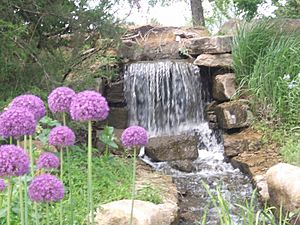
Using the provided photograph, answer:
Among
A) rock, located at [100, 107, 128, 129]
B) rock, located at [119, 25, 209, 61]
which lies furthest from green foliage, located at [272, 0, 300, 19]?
rock, located at [100, 107, 128, 129]

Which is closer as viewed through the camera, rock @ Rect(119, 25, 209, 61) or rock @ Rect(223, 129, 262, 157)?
rock @ Rect(223, 129, 262, 157)

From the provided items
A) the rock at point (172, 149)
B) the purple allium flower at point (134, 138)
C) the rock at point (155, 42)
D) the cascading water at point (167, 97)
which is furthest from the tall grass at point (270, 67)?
the purple allium flower at point (134, 138)

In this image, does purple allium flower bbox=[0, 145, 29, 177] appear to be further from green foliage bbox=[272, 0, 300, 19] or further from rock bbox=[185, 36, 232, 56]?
green foliage bbox=[272, 0, 300, 19]

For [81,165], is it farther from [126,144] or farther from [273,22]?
[273,22]

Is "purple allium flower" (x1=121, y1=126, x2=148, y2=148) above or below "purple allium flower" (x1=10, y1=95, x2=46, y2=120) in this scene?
below

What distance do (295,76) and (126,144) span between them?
4.57 metres

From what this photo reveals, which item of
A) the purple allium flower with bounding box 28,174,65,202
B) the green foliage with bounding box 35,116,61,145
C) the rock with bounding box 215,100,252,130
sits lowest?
the rock with bounding box 215,100,252,130

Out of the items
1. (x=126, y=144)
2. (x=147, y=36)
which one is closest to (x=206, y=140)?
(x=147, y=36)

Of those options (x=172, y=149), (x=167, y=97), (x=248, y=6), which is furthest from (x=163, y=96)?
(x=248, y=6)

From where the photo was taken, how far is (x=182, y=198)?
444 centimetres

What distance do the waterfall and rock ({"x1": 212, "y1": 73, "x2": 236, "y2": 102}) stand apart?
17.1 inches

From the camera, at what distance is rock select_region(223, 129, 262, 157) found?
537cm

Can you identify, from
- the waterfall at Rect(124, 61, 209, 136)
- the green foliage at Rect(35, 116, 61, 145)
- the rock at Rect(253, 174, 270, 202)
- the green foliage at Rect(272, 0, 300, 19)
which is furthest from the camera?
the green foliage at Rect(272, 0, 300, 19)

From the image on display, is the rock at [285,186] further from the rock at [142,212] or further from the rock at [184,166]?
the rock at [184,166]
